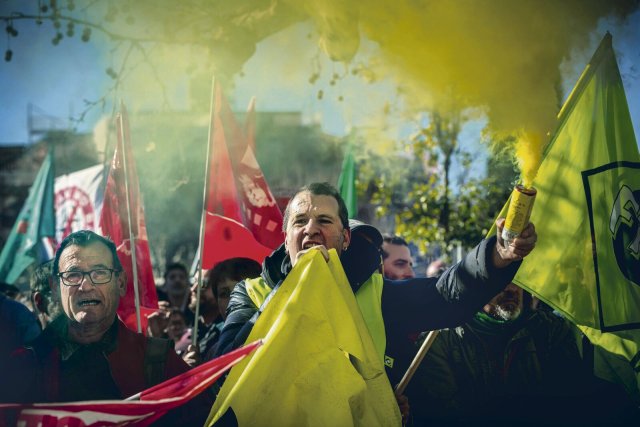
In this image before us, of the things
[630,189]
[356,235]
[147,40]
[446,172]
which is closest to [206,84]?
[147,40]

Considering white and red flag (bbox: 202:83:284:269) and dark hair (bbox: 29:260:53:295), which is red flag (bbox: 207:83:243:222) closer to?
white and red flag (bbox: 202:83:284:269)

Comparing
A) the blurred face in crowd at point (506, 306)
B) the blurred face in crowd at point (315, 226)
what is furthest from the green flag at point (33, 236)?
the blurred face in crowd at point (315, 226)

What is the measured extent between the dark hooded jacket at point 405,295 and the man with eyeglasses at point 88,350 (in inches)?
11.3

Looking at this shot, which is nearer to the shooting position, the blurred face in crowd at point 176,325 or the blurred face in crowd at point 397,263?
the blurred face in crowd at point 397,263

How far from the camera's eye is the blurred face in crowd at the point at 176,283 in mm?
7852

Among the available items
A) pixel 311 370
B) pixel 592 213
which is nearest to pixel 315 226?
pixel 311 370

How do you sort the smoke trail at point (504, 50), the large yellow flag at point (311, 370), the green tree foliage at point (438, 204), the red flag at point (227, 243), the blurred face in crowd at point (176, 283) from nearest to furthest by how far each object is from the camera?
the large yellow flag at point (311, 370), the smoke trail at point (504, 50), the red flag at point (227, 243), the blurred face in crowd at point (176, 283), the green tree foliage at point (438, 204)

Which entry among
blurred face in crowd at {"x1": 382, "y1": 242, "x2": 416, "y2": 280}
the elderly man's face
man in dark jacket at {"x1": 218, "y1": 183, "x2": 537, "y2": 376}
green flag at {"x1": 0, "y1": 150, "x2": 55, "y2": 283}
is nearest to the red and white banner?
green flag at {"x1": 0, "y1": 150, "x2": 55, "y2": 283}

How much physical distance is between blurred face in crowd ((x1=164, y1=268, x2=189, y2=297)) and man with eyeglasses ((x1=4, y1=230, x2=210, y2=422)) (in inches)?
193

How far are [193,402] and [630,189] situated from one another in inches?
79.6

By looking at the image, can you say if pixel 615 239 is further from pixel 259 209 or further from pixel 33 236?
pixel 33 236

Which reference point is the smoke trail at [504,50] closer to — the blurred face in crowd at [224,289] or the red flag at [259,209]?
the red flag at [259,209]

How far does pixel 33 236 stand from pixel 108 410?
19.5ft

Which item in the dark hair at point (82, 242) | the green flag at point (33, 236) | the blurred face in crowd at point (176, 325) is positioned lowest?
the blurred face in crowd at point (176, 325)
